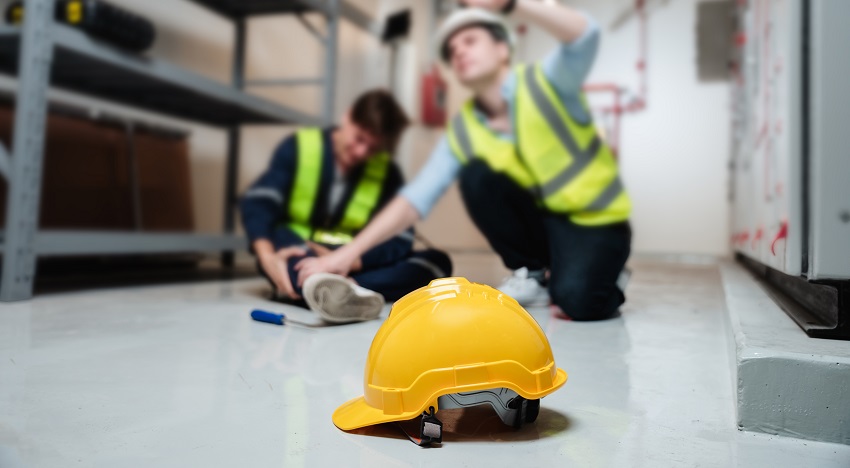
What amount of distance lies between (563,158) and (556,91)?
6.9 inches

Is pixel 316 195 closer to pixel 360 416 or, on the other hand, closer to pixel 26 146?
pixel 26 146

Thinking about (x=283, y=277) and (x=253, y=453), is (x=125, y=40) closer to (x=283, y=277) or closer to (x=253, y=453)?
(x=283, y=277)

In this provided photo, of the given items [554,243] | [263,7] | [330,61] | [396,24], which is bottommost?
[554,243]

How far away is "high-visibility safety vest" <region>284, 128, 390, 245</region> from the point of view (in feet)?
5.70

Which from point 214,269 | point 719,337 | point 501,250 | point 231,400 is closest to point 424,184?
point 501,250

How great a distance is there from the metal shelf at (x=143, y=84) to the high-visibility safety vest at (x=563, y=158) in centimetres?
112

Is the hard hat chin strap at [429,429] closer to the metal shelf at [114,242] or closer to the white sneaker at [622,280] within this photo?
the white sneaker at [622,280]

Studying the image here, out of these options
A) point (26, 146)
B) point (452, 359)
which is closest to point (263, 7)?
point (26, 146)

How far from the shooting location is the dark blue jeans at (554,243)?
1.33 meters

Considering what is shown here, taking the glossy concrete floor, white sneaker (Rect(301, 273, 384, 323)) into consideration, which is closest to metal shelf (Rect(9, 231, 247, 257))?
the glossy concrete floor

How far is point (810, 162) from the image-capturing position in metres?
0.72

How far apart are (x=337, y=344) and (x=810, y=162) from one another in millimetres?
775

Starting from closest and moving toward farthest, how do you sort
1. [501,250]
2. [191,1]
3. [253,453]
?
[253,453] < [501,250] < [191,1]

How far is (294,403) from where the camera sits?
0.69 metres
